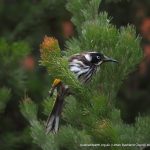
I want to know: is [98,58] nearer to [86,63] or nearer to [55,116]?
[86,63]

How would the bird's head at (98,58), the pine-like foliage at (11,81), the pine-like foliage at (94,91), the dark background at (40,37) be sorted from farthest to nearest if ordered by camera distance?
the dark background at (40,37) < the pine-like foliage at (11,81) < the bird's head at (98,58) < the pine-like foliage at (94,91)

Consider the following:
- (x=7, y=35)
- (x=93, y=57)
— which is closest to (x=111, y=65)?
(x=93, y=57)

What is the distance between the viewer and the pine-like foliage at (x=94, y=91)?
344 centimetres

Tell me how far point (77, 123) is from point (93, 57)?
15.9 inches

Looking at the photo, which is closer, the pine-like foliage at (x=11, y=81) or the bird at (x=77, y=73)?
the bird at (x=77, y=73)

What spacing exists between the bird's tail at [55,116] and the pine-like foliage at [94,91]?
0.04m

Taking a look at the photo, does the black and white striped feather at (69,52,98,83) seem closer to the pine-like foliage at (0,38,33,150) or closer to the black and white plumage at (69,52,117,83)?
the black and white plumage at (69,52,117,83)

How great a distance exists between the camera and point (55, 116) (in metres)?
3.90

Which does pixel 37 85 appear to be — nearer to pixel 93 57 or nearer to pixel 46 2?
pixel 46 2

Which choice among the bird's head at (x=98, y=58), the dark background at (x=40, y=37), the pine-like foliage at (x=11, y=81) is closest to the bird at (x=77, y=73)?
the bird's head at (x=98, y=58)

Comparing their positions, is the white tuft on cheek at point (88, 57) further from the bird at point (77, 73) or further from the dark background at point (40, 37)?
the dark background at point (40, 37)

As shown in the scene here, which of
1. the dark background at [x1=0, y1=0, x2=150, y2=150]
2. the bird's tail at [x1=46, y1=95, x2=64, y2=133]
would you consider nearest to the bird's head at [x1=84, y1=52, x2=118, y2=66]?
the bird's tail at [x1=46, y1=95, x2=64, y2=133]

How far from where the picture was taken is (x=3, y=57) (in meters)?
5.48

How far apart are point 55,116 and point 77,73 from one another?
0.28m
